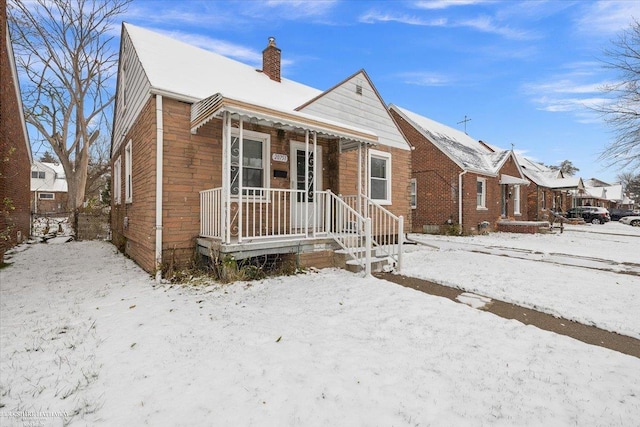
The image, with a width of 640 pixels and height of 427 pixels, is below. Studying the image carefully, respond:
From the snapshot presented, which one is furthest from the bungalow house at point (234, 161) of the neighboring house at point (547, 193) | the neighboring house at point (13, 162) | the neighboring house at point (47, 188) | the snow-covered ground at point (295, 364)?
Result: the neighboring house at point (47, 188)

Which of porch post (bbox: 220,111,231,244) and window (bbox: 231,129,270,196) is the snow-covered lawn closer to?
porch post (bbox: 220,111,231,244)

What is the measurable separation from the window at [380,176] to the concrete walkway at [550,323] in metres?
4.47

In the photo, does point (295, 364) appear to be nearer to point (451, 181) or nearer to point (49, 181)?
point (451, 181)

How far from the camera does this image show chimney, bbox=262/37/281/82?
997cm

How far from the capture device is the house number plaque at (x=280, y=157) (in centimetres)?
705

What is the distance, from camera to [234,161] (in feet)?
21.5

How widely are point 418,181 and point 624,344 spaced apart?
13.5 meters

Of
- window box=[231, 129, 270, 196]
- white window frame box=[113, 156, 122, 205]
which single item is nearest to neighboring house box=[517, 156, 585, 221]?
window box=[231, 129, 270, 196]

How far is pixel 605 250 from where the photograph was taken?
10.3 metres

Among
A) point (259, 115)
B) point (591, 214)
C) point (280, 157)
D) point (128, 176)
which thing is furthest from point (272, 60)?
point (591, 214)

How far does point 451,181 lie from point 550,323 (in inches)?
470

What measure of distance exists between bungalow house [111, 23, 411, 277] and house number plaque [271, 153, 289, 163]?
38mm

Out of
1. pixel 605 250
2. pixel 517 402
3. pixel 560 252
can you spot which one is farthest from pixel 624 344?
pixel 605 250

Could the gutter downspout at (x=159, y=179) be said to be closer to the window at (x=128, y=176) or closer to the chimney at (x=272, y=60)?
the window at (x=128, y=176)
